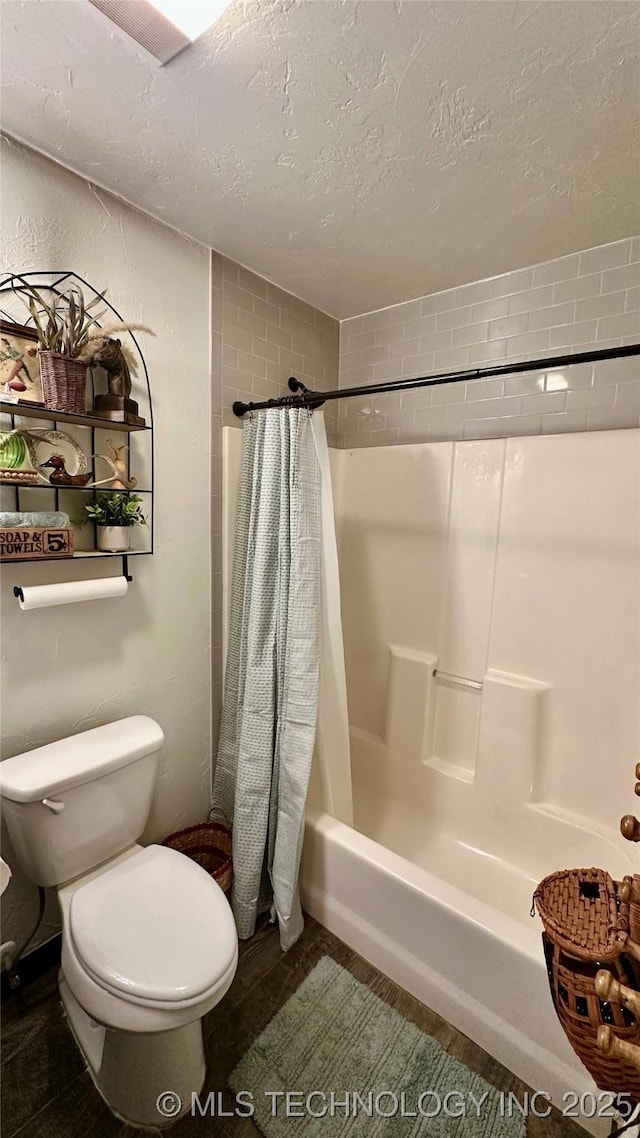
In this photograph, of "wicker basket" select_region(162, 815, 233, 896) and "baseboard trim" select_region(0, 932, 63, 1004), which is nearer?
"baseboard trim" select_region(0, 932, 63, 1004)

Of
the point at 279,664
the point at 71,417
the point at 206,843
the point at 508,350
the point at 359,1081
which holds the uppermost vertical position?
the point at 508,350

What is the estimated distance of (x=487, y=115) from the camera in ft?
3.43

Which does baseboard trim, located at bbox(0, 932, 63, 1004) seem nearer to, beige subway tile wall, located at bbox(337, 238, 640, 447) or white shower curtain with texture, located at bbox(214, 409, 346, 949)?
white shower curtain with texture, located at bbox(214, 409, 346, 949)

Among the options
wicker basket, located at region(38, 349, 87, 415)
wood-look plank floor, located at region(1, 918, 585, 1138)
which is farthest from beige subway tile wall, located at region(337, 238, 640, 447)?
wood-look plank floor, located at region(1, 918, 585, 1138)

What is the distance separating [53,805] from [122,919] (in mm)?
320

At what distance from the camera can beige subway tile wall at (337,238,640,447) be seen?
1531 mm

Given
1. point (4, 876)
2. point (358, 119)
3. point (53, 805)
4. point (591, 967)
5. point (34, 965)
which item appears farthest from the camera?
point (34, 965)

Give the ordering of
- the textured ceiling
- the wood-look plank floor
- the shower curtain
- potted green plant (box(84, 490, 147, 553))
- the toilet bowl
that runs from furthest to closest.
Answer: the shower curtain
potted green plant (box(84, 490, 147, 553))
the wood-look plank floor
the toilet bowl
the textured ceiling

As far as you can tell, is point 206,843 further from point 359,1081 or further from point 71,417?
point 71,417

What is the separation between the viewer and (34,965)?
4.53 feet

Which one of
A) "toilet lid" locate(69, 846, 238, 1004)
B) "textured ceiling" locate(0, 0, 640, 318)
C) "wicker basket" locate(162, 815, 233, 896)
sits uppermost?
"textured ceiling" locate(0, 0, 640, 318)

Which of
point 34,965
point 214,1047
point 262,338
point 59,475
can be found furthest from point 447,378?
point 34,965

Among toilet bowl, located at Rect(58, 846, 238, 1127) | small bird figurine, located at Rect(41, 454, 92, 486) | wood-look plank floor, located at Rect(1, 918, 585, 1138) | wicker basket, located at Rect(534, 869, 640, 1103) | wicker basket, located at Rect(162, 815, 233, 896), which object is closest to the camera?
wicker basket, located at Rect(534, 869, 640, 1103)

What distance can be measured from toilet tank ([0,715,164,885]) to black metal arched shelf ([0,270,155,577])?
0.50m
